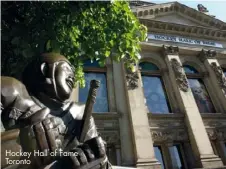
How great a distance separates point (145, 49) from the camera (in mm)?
14688

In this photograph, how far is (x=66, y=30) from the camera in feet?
16.3

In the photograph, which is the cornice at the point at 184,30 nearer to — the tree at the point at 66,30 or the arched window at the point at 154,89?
the arched window at the point at 154,89

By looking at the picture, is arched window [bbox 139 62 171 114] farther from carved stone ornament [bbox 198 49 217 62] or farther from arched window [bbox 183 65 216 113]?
carved stone ornament [bbox 198 49 217 62]

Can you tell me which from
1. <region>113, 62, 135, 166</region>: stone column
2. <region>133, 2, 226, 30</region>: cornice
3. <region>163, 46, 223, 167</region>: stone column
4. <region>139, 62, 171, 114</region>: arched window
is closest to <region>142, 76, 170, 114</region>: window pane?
<region>139, 62, 171, 114</region>: arched window

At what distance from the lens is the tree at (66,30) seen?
4375 mm

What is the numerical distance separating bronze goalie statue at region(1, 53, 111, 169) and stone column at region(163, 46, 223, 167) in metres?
9.04

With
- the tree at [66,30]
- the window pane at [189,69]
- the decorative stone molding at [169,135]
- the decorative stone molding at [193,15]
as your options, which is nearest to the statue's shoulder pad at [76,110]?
the tree at [66,30]

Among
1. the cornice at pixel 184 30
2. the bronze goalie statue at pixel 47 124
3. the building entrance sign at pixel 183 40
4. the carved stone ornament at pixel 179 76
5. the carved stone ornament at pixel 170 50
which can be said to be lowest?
the bronze goalie statue at pixel 47 124

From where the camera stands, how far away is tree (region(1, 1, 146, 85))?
14.4 ft

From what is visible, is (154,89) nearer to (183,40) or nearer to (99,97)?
(99,97)

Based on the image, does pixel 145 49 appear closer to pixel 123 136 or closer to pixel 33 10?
pixel 123 136

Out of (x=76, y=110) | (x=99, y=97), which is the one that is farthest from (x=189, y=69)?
(x=76, y=110)

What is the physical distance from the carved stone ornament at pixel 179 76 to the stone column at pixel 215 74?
94.2 inches

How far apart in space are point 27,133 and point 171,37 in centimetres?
1509
